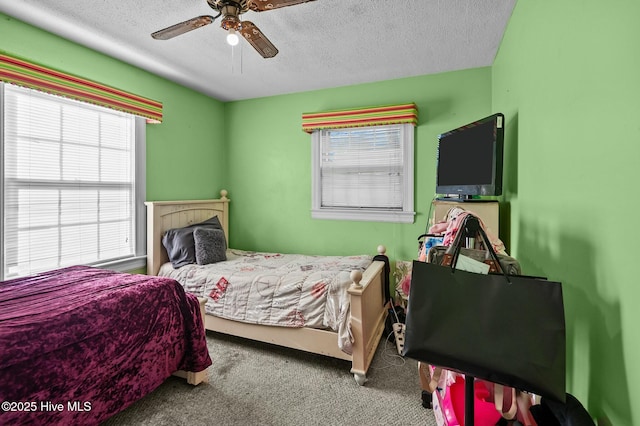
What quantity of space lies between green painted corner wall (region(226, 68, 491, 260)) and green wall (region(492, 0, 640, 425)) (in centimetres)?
154

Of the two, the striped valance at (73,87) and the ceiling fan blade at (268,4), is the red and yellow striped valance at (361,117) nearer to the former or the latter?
the striped valance at (73,87)

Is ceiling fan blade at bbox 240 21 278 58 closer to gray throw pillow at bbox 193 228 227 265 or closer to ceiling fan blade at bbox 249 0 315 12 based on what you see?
ceiling fan blade at bbox 249 0 315 12

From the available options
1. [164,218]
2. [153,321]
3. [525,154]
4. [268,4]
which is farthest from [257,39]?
[164,218]

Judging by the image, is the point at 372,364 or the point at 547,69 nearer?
the point at 547,69

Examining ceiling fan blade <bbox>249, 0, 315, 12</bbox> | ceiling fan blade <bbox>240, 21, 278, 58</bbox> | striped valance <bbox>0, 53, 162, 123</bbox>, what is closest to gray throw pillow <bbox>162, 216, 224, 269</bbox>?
striped valance <bbox>0, 53, 162, 123</bbox>

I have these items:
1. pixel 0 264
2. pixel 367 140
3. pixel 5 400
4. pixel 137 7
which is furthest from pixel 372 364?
→ pixel 137 7

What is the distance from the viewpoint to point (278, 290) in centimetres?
240

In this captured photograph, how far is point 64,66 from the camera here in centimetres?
239

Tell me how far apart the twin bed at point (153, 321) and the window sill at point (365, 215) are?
42 centimetres

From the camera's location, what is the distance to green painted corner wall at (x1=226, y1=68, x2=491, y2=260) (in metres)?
3.07

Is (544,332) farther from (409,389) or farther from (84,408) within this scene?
(84,408)

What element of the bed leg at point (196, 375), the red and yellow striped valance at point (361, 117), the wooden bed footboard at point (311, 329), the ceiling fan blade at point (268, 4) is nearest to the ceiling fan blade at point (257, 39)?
the ceiling fan blade at point (268, 4)

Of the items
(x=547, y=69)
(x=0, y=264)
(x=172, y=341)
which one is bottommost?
(x=172, y=341)

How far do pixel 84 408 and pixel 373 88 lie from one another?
11.4 ft
